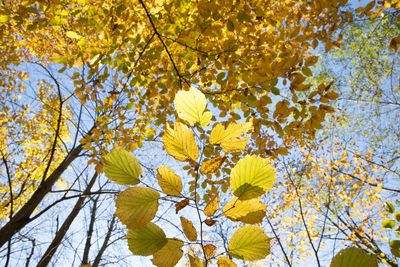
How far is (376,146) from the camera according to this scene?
7.12 meters

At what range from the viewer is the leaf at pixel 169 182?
1.24 ft

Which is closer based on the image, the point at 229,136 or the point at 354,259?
the point at 354,259

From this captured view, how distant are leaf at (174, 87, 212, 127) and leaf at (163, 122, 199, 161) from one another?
18 mm

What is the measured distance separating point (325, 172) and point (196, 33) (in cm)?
747

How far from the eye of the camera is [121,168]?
0.33 m

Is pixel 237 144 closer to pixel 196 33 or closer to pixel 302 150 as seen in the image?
pixel 196 33

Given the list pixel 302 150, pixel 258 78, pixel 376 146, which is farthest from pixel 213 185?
pixel 376 146

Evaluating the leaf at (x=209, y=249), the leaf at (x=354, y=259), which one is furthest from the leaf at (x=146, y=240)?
the leaf at (x=354, y=259)

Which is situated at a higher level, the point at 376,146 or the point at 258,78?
the point at 376,146

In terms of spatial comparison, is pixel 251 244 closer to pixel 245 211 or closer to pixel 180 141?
pixel 245 211

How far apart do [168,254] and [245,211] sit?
0.15 m

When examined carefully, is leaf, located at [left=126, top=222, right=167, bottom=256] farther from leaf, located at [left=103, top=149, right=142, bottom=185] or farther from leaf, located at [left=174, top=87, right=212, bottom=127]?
leaf, located at [left=174, top=87, right=212, bottom=127]

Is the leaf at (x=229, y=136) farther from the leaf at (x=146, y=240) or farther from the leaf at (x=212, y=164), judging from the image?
the leaf at (x=146, y=240)

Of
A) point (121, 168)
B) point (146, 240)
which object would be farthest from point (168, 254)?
point (121, 168)
